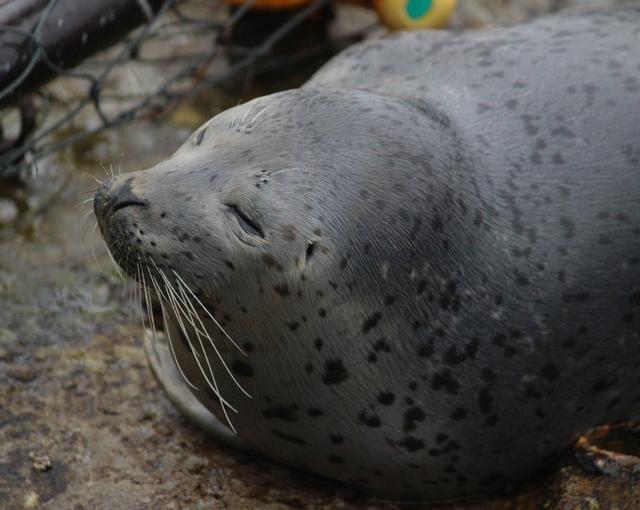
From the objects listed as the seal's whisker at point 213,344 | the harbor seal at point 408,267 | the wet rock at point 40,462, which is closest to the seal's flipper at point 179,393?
the harbor seal at point 408,267

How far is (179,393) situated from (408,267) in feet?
3.46

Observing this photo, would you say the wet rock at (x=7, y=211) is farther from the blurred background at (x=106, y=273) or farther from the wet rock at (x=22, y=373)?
the wet rock at (x=22, y=373)

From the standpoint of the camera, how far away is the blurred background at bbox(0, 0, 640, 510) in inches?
138

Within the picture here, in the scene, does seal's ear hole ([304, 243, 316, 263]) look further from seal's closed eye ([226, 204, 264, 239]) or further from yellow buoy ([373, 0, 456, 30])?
yellow buoy ([373, 0, 456, 30])

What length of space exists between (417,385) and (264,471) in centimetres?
Answer: 67

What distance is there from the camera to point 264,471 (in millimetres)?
3635

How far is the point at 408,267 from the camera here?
316 cm

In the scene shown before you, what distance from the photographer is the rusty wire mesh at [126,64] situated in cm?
457

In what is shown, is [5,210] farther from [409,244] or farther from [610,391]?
[610,391]

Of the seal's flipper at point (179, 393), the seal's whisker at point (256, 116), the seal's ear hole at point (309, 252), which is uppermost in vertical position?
the seal's whisker at point (256, 116)

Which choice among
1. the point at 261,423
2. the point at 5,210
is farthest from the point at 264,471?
the point at 5,210

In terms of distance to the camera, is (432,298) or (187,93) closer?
(432,298)

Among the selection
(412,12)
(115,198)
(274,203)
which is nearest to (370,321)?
(274,203)

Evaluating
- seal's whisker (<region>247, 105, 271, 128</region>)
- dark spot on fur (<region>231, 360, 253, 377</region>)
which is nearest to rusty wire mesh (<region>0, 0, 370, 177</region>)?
seal's whisker (<region>247, 105, 271, 128</region>)
